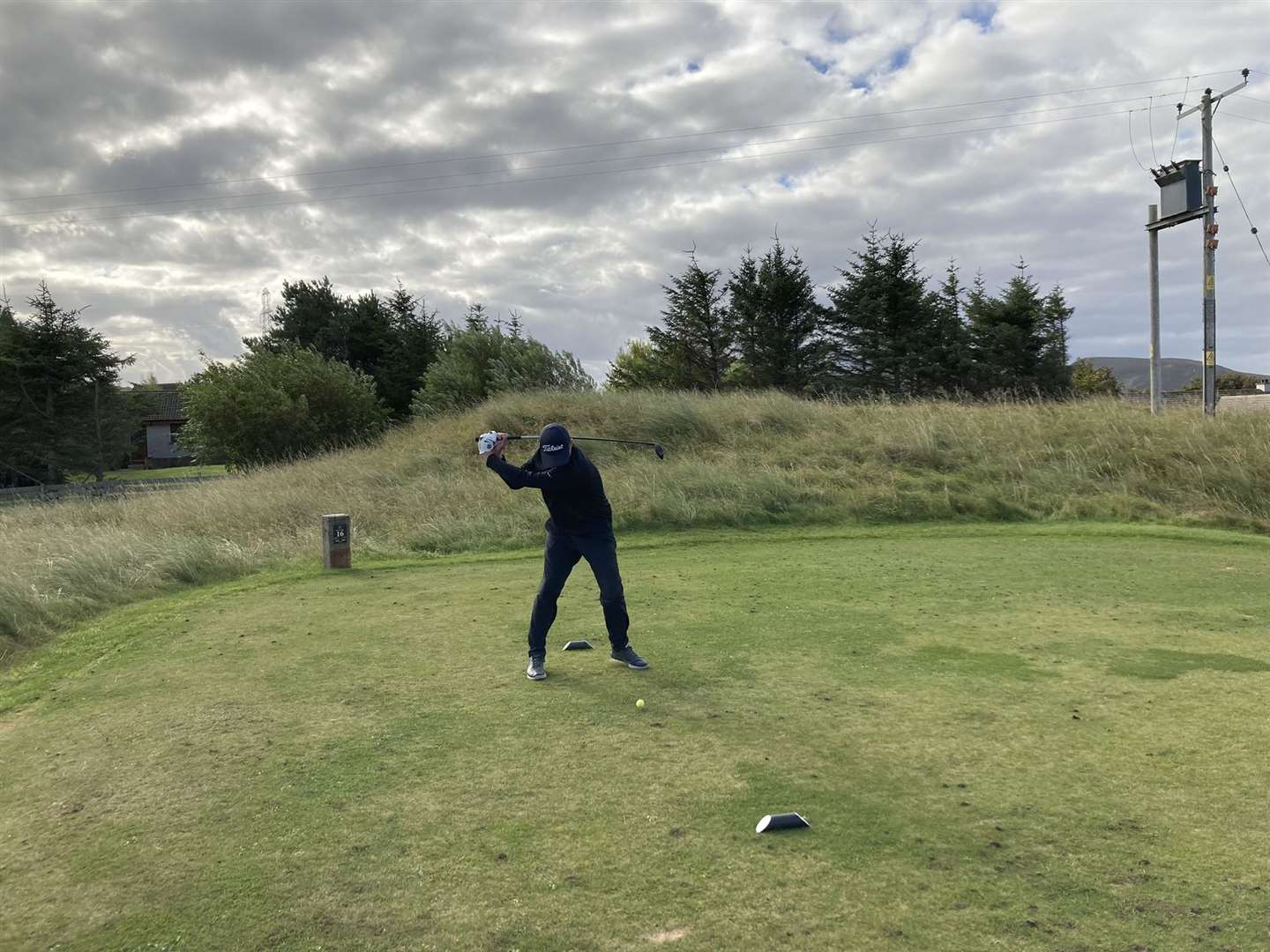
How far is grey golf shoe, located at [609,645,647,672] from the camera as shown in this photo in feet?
22.4

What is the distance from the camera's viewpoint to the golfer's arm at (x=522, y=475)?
6.71 metres

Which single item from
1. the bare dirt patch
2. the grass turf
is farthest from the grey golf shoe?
the bare dirt patch

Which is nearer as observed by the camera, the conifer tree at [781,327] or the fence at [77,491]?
the fence at [77,491]

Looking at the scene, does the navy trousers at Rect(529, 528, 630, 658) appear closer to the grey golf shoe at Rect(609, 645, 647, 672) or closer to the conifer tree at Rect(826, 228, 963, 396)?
the grey golf shoe at Rect(609, 645, 647, 672)

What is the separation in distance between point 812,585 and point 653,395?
14.8 m

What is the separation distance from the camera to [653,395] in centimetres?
2427

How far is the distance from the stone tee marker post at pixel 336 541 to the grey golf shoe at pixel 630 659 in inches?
274

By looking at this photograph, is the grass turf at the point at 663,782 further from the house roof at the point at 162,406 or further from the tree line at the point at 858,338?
the house roof at the point at 162,406

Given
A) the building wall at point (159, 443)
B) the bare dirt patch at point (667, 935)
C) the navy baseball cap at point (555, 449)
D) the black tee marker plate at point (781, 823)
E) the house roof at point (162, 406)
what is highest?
the house roof at point (162, 406)

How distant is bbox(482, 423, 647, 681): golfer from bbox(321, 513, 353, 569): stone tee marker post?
6.45 m

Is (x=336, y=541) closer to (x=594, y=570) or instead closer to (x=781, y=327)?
(x=594, y=570)

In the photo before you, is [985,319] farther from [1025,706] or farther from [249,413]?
[1025,706]

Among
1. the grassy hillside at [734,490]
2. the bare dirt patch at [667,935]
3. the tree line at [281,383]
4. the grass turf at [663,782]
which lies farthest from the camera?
the tree line at [281,383]

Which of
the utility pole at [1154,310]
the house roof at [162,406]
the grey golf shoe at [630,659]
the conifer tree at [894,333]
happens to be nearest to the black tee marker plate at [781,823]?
the grey golf shoe at [630,659]
